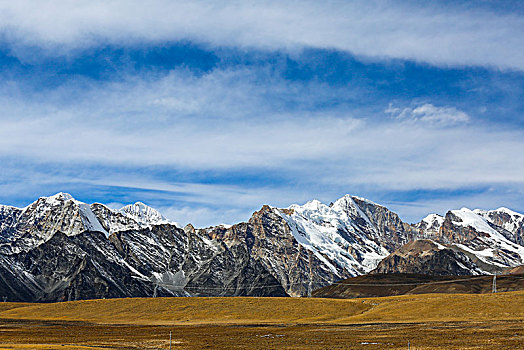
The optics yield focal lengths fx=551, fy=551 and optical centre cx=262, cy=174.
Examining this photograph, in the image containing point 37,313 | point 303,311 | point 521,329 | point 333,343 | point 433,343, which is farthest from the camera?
point 37,313

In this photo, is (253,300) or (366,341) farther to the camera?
(253,300)

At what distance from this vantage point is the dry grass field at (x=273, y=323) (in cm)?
6550

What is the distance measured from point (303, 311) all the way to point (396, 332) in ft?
184

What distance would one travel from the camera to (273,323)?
113812mm

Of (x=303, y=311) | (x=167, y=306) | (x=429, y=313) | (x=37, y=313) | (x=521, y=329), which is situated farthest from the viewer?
(x=37, y=313)

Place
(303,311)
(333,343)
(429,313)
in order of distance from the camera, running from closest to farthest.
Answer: (333,343) < (429,313) < (303,311)

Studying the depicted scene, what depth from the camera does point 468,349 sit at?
5297 centimetres

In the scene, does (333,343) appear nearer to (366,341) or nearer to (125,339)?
(366,341)

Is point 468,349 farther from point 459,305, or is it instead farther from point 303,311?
point 303,311

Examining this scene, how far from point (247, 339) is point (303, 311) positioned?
59898 millimetres

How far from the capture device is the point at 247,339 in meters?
74.4

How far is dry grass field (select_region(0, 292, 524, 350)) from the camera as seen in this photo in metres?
65.5


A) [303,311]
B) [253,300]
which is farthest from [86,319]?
[303,311]

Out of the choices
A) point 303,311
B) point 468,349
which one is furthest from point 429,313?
point 468,349
